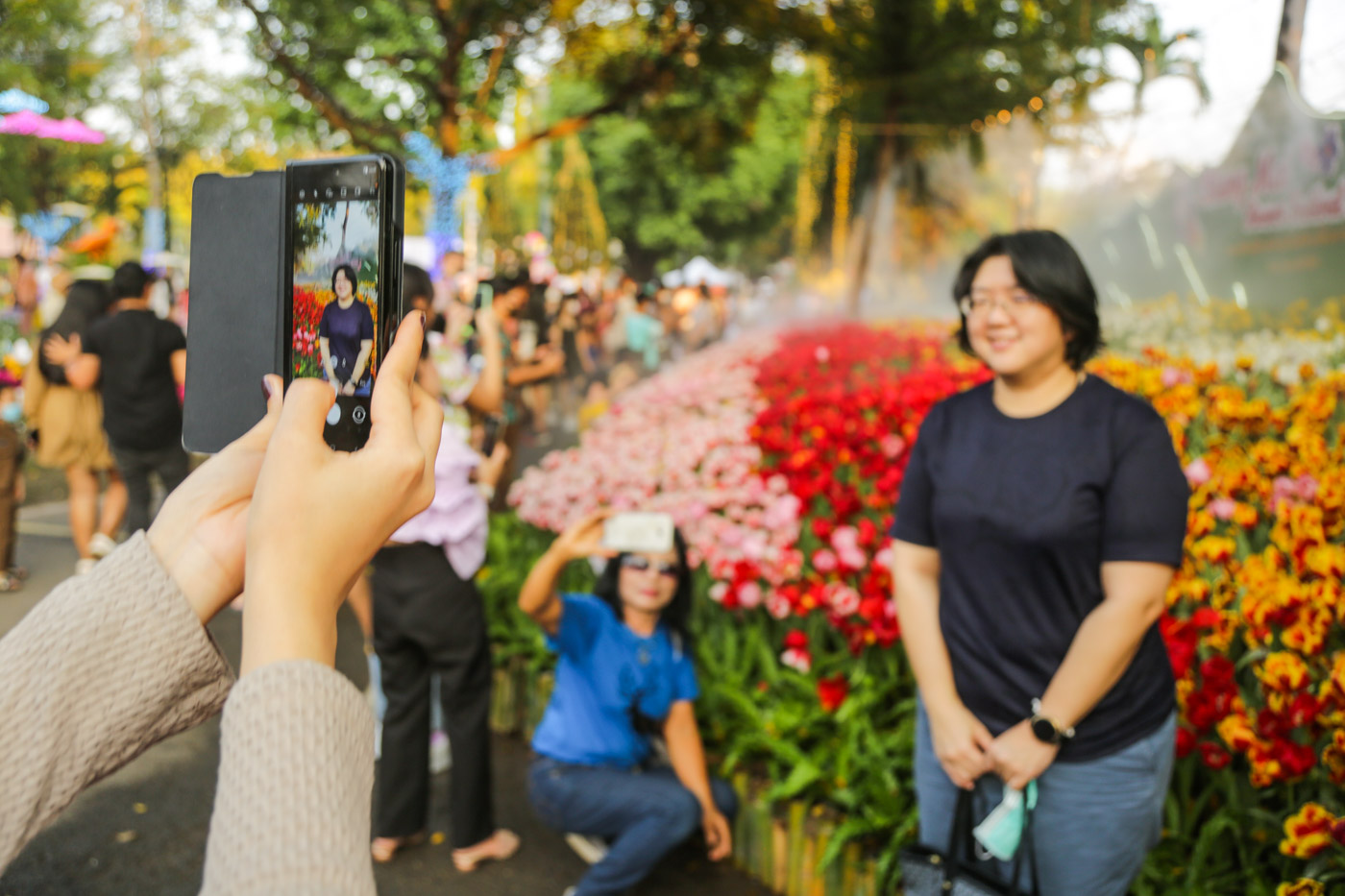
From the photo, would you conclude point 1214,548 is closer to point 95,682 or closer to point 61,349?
point 95,682

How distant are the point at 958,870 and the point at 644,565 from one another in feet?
4.13

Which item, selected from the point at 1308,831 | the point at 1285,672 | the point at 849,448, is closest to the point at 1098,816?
the point at 1308,831

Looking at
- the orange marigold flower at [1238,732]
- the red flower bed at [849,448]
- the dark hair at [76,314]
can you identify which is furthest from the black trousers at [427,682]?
the dark hair at [76,314]

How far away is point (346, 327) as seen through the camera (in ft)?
2.78

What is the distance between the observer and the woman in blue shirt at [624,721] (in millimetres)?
2697


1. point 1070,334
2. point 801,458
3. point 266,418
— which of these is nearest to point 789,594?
point 801,458

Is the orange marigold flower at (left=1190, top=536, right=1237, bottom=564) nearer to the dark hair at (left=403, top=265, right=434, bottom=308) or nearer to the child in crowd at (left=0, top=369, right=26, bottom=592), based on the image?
the dark hair at (left=403, top=265, right=434, bottom=308)

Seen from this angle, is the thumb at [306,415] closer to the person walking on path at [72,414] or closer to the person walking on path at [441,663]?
the person walking on path at [441,663]

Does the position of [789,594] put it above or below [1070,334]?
below

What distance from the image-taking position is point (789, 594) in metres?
3.09

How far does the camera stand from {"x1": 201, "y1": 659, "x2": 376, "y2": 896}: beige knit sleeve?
0.56m

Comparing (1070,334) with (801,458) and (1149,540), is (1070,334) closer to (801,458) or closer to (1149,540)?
(1149,540)

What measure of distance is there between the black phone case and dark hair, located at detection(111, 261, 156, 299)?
425cm

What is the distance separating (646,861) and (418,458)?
2240mm
